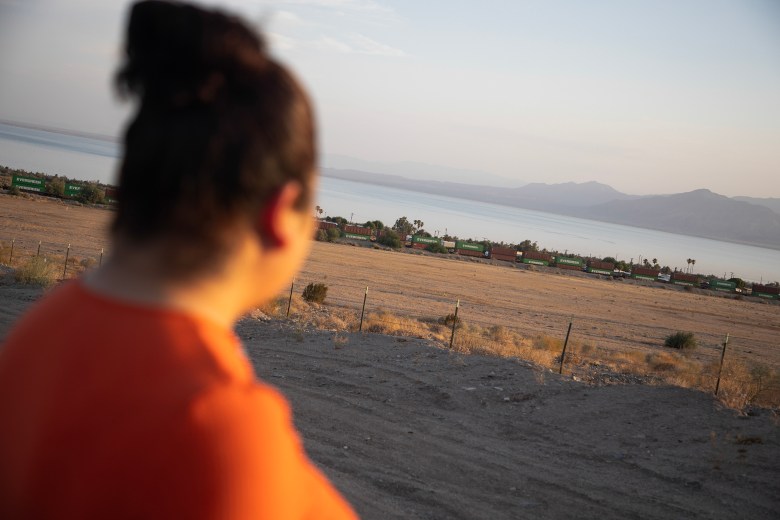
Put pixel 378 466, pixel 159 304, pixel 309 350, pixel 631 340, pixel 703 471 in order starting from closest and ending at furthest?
pixel 159 304 → pixel 378 466 → pixel 703 471 → pixel 309 350 → pixel 631 340

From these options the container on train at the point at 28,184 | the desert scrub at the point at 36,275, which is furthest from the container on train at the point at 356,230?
the desert scrub at the point at 36,275

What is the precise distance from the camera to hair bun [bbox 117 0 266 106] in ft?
2.91

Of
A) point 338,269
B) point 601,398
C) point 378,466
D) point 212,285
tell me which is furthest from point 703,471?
point 338,269

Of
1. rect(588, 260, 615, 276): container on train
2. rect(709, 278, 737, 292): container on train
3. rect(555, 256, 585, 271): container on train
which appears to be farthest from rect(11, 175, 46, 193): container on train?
rect(709, 278, 737, 292): container on train

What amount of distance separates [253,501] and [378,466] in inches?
301

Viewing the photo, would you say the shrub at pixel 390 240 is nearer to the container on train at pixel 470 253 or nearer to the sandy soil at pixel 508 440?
the container on train at pixel 470 253

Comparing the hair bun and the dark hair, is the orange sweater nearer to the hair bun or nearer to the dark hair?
the dark hair

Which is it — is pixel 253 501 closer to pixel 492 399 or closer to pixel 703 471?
pixel 703 471

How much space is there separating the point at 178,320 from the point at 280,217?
0.19m

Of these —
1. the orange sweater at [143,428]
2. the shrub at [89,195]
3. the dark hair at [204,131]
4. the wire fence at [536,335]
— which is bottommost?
the wire fence at [536,335]

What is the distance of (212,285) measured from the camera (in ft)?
2.98

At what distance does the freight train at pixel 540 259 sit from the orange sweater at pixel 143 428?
63.6m

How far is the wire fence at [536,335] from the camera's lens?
15125 millimetres

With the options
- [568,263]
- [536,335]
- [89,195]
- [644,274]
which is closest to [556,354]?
[536,335]
